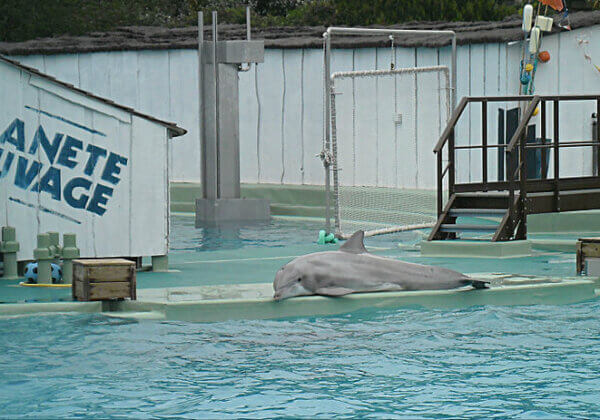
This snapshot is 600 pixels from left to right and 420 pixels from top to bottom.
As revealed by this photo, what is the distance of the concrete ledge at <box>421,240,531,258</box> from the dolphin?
3.19 metres

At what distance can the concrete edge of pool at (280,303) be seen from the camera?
9.29m

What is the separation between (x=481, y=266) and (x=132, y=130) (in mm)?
4139

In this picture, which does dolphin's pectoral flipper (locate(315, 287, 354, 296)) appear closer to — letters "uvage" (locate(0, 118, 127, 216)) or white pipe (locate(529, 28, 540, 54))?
letters "uvage" (locate(0, 118, 127, 216))

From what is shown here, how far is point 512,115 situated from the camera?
18172mm

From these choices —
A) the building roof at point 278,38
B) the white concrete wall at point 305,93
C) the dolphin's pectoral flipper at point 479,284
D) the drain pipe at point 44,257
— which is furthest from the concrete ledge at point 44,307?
the building roof at point 278,38

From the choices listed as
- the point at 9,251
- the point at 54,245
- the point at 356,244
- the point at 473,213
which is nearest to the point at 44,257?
the point at 54,245

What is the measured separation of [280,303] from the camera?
9430mm

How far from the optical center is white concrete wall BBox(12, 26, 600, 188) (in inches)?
689

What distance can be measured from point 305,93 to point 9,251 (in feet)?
35.2

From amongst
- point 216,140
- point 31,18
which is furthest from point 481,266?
point 31,18

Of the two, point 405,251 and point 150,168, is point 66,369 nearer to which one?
point 150,168

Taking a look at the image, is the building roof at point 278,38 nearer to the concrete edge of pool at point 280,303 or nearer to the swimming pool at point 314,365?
the concrete edge of pool at point 280,303

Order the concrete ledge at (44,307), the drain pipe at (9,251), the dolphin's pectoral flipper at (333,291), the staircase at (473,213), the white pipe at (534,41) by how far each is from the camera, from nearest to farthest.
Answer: the concrete ledge at (44,307), the dolphin's pectoral flipper at (333,291), the drain pipe at (9,251), the staircase at (473,213), the white pipe at (534,41)

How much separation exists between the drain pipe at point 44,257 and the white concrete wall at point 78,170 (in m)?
0.56
